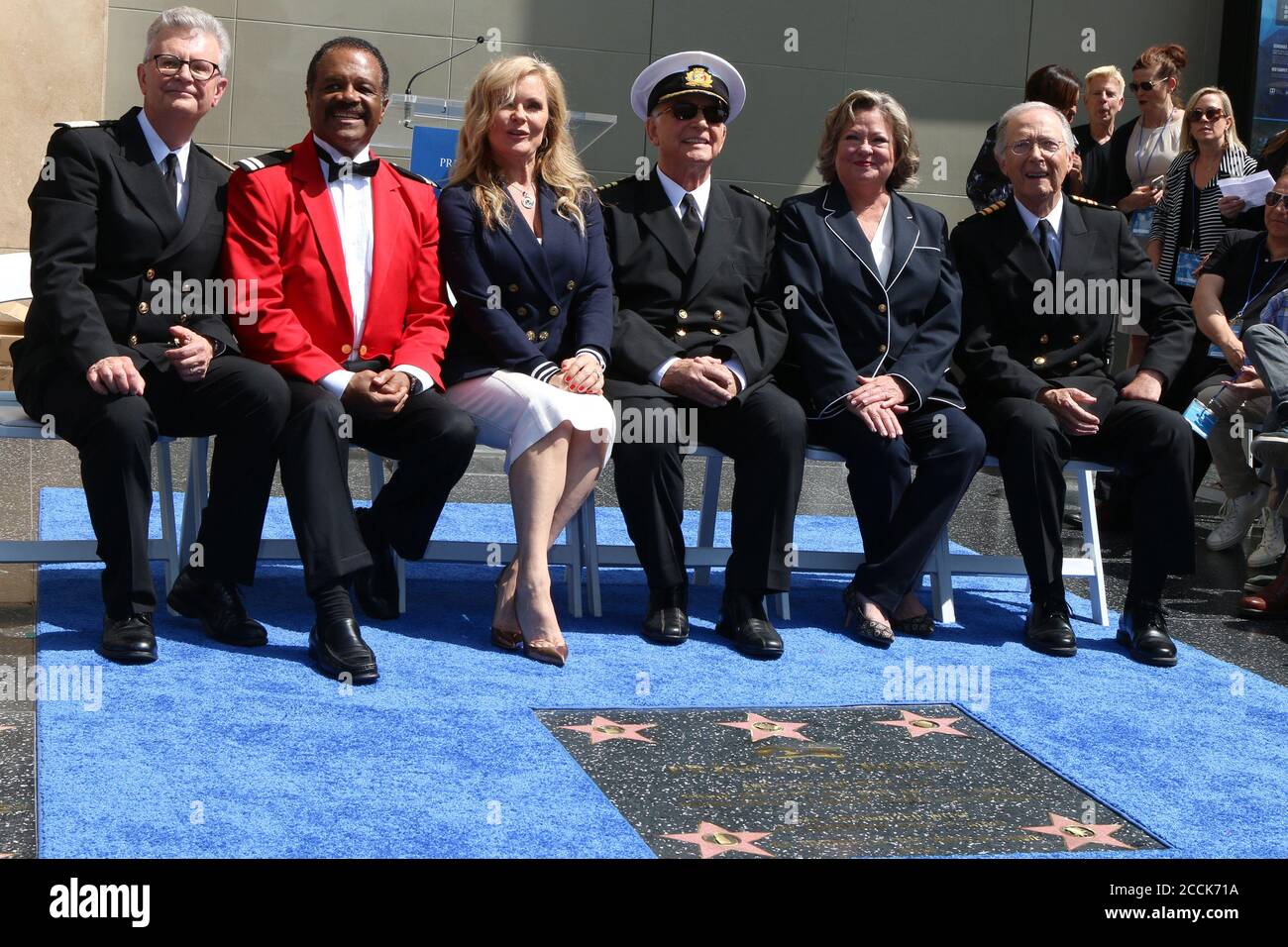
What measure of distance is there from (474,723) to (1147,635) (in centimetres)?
235

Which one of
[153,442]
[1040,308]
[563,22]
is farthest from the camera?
[563,22]

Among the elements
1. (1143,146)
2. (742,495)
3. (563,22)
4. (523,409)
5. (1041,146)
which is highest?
(563,22)

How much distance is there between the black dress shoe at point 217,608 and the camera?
445cm

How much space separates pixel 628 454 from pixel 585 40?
23.7 feet

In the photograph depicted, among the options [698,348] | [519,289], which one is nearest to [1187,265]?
[698,348]

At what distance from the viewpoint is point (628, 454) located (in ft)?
15.9

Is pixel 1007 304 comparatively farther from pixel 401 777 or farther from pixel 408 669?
pixel 401 777

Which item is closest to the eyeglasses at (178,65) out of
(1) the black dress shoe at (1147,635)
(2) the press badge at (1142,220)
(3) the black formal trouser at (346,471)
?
(3) the black formal trouser at (346,471)

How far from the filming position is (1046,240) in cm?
546

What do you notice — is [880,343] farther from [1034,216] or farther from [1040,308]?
[1034,216]

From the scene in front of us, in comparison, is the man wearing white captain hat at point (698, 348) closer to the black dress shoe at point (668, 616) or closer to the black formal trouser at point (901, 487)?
the black dress shoe at point (668, 616)

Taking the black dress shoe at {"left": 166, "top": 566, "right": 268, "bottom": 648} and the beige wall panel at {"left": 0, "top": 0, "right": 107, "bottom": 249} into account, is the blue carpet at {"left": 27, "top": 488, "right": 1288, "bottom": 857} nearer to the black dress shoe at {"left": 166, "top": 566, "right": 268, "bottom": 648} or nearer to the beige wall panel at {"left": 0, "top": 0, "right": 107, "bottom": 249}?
the black dress shoe at {"left": 166, "top": 566, "right": 268, "bottom": 648}

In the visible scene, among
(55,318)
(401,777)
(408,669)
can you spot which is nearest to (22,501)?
(55,318)

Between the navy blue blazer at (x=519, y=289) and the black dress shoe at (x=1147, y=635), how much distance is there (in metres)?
1.94
